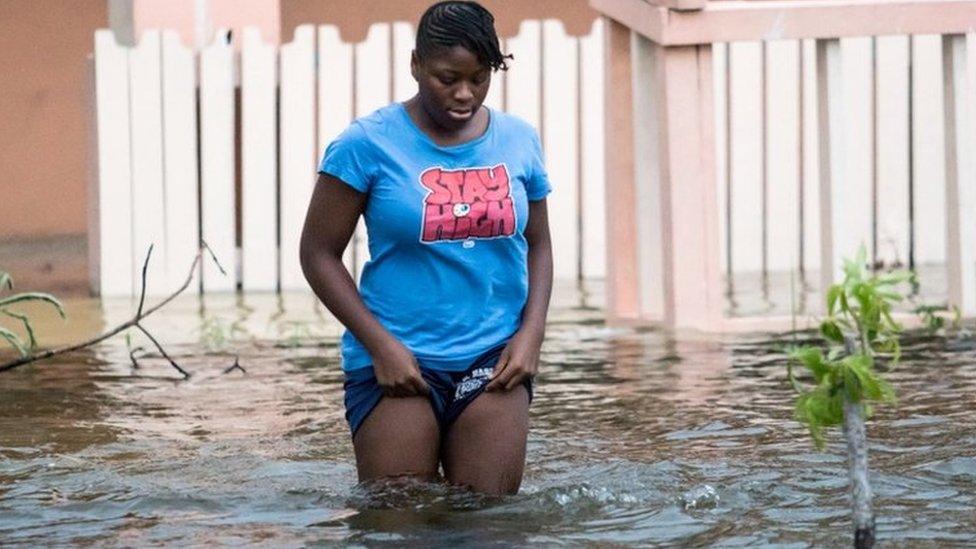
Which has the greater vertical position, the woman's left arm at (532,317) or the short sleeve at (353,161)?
the short sleeve at (353,161)

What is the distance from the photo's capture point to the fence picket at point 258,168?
489 inches

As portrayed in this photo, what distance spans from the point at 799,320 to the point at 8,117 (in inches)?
261

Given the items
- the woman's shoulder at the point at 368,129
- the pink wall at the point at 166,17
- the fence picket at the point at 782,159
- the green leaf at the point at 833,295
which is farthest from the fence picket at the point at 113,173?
the green leaf at the point at 833,295

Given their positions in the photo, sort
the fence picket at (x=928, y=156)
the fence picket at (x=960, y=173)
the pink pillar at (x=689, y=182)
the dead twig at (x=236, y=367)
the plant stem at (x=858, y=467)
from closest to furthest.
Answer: the plant stem at (x=858, y=467) → the dead twig at (x=236, y=367) → the pink pillar at (x=689, y=182) → the fence picket at (x=960, y=173) → the fence picket at (x=928, y=156)

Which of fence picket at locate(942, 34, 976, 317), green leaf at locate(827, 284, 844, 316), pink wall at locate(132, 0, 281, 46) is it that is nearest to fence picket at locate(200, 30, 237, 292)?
pink wall at locate(132, 0, 281, 46)

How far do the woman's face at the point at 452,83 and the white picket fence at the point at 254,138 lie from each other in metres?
6.81

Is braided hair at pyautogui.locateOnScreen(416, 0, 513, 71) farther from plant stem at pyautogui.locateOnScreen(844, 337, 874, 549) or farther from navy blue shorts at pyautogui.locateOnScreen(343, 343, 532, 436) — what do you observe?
plant stem at pyautogui.locateOnScreen(844, 337, 874, 549)

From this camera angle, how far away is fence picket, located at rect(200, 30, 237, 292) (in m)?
12.3

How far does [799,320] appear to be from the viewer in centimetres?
992

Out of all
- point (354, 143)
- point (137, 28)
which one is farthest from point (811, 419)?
point (137, 28)

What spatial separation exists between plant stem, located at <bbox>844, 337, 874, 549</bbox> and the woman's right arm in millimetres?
1475

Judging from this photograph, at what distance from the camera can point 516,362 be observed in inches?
222

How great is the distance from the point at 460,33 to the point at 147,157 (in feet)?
23.1

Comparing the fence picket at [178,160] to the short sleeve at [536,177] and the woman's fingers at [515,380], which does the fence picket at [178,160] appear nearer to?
the short sleeve at [536,177]
